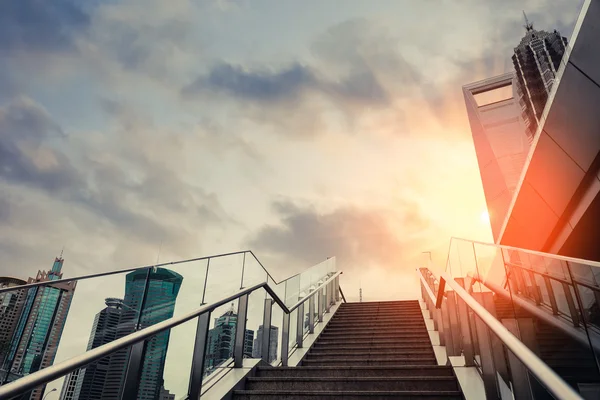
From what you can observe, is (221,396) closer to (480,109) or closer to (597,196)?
(597,196)

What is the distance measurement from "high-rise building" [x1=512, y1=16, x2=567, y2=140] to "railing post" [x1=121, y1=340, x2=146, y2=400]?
7474 centimetres

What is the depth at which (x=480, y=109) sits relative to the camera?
5000 cm

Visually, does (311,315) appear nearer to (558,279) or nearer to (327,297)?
(327,297)

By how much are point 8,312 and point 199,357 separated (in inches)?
75.7

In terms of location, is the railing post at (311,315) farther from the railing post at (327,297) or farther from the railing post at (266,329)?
the railing post at (266,329)

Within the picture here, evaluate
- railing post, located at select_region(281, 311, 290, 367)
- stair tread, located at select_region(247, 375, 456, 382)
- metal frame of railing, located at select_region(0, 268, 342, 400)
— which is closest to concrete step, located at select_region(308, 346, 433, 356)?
metal frame of railing, located at select_region(0, 268, 342, 400)

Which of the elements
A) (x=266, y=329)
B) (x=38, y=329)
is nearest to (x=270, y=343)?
(x=266, y=329)

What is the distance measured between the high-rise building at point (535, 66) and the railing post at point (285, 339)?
7201 cm

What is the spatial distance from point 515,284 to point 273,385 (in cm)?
258

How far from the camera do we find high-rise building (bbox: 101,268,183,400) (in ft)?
6.56

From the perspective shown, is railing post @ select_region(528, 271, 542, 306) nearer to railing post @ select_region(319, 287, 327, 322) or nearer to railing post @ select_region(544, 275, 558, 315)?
railing post @ select_region(544, 275, 558, 315)

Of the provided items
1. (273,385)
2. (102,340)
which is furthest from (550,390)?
(102,340)

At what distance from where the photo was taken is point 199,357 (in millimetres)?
2846

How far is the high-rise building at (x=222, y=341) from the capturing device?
3070mm
